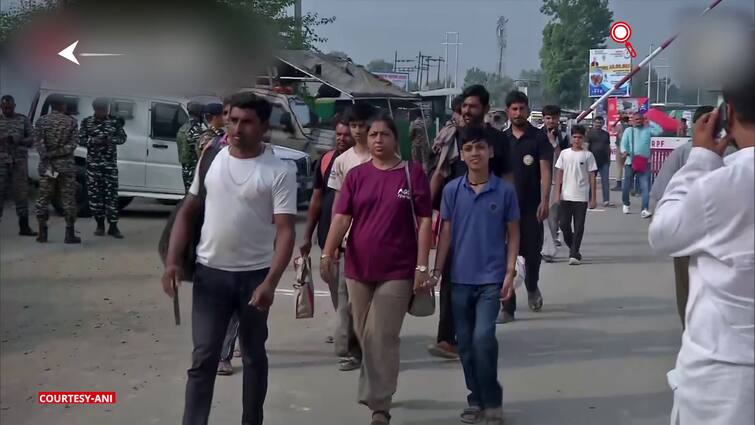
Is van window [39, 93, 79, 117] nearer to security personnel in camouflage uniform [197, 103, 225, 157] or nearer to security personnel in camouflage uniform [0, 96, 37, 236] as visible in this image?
security personnel in camouflage uniform [0, 96, 37, 236]

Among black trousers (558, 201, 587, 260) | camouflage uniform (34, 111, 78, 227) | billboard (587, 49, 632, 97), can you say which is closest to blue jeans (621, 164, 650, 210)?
black trousers (558, 201, 587, 260)

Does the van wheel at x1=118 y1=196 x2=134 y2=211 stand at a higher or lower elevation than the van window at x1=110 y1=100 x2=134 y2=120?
lower

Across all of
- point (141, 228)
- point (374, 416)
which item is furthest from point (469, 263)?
point (141, 228)

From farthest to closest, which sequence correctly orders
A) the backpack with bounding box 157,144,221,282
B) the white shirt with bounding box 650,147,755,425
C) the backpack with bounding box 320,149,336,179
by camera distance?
the backpack with bounding box 320,149,336,179 < the backpack with bounding box 157,144,221,282 < the white shirt with bounding box 650,147,755,425

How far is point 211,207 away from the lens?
171 inches

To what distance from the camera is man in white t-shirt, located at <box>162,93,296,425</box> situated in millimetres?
4297

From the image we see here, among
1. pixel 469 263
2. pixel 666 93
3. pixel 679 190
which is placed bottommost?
pixel 469 263

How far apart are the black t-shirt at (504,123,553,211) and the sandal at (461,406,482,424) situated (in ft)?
8.36

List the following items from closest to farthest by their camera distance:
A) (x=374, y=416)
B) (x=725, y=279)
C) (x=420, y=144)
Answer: (x=725, y=279) < (x=374, y=416) < (x=420, y=144)

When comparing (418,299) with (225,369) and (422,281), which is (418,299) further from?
(225,369)

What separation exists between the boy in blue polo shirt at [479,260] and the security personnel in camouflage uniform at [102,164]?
7.15 metres

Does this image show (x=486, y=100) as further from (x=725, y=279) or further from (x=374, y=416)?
(x=725, y=279)

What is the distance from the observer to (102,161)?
1148 centimetres

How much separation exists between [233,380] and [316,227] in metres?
1.11
